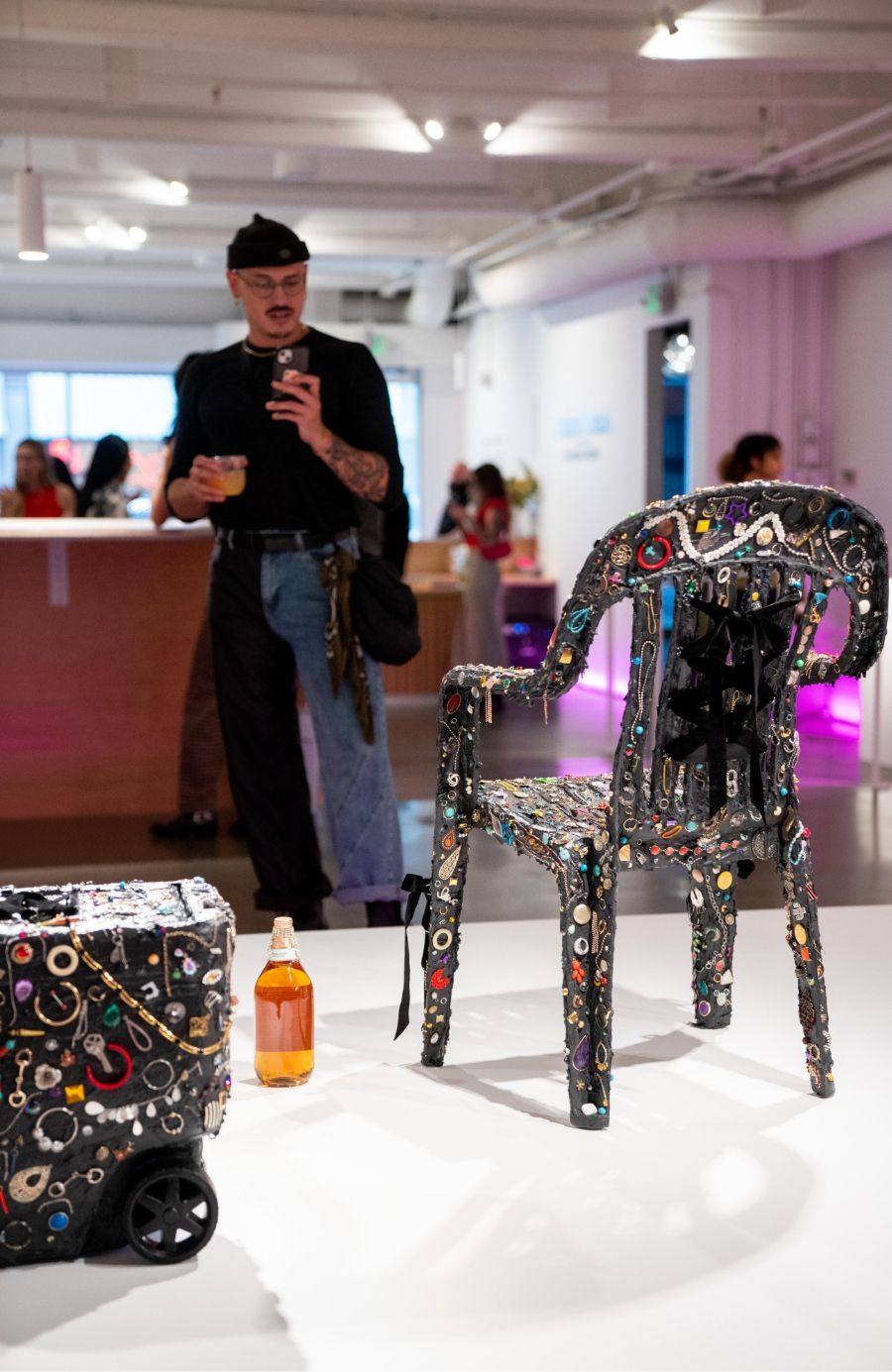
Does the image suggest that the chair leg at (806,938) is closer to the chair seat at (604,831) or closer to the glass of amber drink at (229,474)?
the chair seat at (604,831)

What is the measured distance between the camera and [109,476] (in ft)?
23.0

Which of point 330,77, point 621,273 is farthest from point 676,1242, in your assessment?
point 621,273

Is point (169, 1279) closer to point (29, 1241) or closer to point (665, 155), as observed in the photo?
point (29, 1241)

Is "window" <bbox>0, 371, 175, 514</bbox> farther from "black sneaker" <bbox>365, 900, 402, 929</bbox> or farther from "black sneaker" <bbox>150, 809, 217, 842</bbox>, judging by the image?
"black sneaker" <bbox>365, 900, 402, 929</bbox>

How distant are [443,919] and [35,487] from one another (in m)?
5.37

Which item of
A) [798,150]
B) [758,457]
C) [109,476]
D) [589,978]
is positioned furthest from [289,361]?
[798,150]

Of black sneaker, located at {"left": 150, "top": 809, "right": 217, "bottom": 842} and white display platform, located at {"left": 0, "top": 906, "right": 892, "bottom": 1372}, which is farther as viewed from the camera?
black sneaker, located at {"left": 150, "top": 809, "right": 217, "bottom": 842}

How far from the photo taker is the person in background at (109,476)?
6973 mm

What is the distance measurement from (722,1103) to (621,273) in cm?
830

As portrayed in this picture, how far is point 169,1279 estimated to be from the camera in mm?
1797

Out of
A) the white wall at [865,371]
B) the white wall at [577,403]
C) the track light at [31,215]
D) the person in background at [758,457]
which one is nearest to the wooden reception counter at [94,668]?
the track light at [31,215]

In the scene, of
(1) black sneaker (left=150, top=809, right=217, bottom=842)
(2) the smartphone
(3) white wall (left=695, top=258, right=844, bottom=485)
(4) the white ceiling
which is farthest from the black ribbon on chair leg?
(3) white wall (left=695, top=258, right=844, bottom=485)

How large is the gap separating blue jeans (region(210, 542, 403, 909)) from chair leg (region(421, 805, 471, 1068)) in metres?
1.13

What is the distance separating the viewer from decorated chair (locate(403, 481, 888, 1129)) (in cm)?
217
